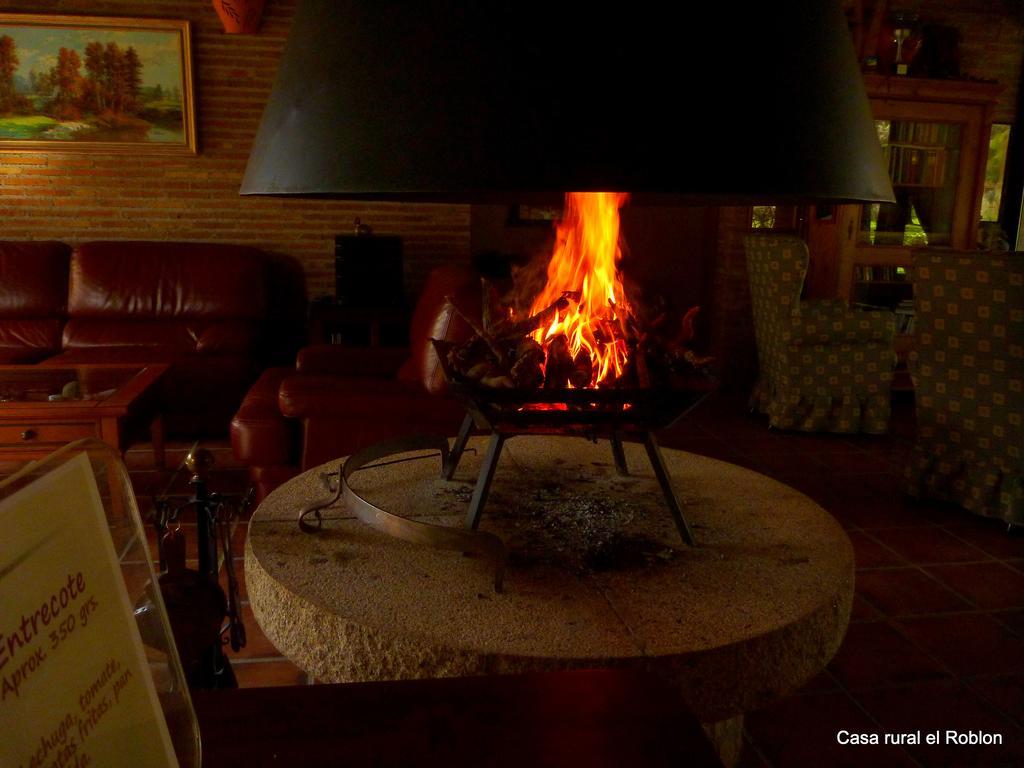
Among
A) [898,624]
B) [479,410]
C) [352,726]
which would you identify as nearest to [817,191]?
[479,410]

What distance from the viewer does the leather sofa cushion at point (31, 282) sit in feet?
14.6

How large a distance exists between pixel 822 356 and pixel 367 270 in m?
2.67

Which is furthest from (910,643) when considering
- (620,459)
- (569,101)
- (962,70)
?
(962,70)

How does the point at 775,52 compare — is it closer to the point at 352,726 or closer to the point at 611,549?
the point at 611,549

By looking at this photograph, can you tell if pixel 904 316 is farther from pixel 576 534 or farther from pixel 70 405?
pixel 70 405

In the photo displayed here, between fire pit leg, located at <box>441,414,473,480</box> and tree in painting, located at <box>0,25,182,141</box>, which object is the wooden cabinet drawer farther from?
tree in painting, located at <box>0,25,182,141</box>

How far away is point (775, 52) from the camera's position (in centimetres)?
122

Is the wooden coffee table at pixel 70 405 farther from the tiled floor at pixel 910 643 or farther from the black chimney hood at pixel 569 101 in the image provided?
the tiled floor at pixel 910 643

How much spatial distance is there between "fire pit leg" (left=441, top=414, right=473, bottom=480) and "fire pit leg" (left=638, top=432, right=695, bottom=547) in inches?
18.2

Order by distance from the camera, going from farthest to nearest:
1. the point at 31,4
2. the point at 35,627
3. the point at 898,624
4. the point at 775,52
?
the point at 31,4 → the point at 898,624 → the point at 775,52 → the point at 35,627

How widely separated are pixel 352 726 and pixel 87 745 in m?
0.22

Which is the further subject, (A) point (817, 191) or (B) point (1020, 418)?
(B) point (1020, 418)

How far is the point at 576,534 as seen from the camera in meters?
1.65

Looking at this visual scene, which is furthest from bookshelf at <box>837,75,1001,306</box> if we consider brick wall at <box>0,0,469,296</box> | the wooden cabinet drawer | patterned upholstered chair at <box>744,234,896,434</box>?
the wooden cabinet drawer
